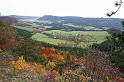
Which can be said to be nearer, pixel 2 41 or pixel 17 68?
pixel 17 68

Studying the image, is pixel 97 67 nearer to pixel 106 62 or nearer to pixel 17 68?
pixel 106 62

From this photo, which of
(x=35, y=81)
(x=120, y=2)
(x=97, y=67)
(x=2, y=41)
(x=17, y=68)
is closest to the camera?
(x=35, y=81)

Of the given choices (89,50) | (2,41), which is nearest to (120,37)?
(89,50)

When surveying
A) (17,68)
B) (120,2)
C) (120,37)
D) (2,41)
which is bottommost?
(2,41)

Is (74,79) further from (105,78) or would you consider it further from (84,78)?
(105,78)

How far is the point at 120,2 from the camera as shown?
522 inches

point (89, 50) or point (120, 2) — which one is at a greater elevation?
point (120, 2)

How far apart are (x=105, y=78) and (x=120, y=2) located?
127 inches

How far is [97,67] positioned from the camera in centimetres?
1428

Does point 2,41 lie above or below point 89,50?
below

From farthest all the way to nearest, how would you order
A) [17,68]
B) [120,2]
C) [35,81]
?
[17,68] < [120,2] < [35,81]

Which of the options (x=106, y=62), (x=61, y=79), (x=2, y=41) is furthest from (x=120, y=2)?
(x=2, y=41)

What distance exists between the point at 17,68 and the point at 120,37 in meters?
5.35

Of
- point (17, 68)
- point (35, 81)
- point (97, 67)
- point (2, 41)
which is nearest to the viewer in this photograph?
point (35, 81)
